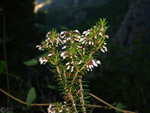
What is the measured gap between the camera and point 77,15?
339ft

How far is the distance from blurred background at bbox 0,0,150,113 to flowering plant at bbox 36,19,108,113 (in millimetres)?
212

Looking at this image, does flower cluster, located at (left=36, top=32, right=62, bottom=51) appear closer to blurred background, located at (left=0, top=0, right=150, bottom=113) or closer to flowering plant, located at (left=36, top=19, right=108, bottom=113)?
flowering plant, located at (left=36, top=19, right=108, bottom=113)

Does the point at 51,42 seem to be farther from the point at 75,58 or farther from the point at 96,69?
the point at 96,69

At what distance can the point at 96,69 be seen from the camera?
4875 mm

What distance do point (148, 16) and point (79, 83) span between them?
39.3 ft

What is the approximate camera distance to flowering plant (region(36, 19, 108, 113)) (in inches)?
36.0

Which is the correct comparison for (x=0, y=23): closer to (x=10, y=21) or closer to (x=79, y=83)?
(x=10, y=21)

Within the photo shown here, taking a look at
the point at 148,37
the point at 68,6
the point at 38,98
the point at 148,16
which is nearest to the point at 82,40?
the point at 38,98

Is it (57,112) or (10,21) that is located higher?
(10,21)

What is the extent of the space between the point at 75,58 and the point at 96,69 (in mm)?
3994

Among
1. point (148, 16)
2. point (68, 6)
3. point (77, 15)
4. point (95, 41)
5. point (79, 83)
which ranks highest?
point (68, 6)

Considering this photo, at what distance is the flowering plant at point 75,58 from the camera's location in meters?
0.92

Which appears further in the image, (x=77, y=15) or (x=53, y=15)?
(x=53, y=15)

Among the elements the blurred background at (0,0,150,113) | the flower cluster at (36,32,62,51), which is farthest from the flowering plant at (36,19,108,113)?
the blurred background at (0,0,150,113)
